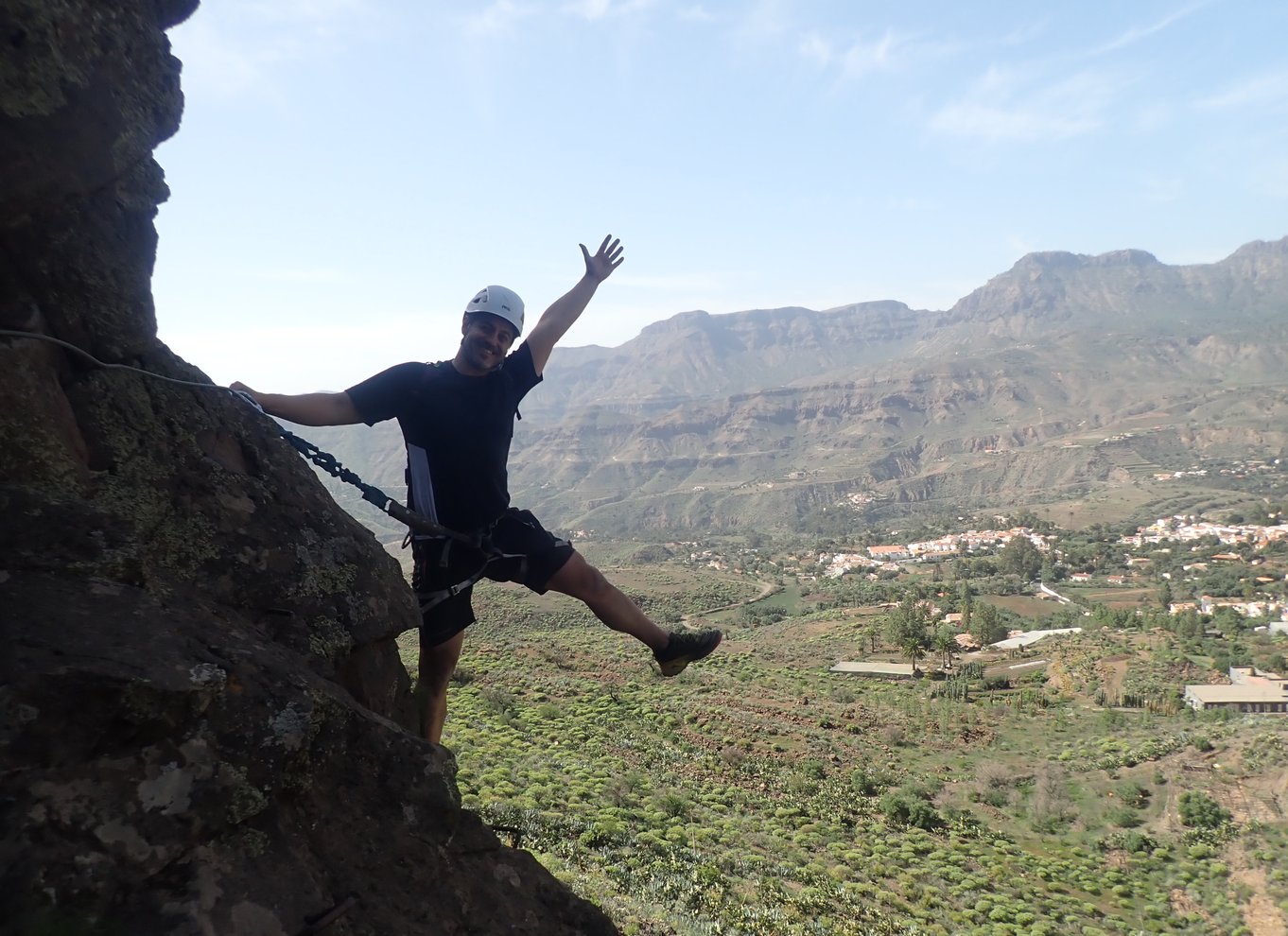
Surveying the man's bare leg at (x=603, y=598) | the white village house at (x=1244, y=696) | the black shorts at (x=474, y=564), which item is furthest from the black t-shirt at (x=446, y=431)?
the white village house at (x=1244, y=696)

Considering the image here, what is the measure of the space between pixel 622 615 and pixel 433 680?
117 centimetres

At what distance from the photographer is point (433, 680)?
434cm

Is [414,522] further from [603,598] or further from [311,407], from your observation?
[603,598]

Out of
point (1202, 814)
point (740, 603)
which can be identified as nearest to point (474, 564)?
point (1202, 814)

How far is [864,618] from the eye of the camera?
214ft

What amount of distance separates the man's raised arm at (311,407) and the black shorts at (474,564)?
822 mm

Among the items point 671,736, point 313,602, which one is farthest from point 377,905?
point 671,736

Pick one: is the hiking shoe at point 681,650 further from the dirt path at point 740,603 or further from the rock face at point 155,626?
the dirt path at point 740,603

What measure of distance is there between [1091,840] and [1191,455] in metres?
178

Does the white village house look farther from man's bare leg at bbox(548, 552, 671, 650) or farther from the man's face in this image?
the man's face

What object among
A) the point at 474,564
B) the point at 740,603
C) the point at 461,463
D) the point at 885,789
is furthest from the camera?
the point at 740,603

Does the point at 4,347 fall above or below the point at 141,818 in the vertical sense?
above

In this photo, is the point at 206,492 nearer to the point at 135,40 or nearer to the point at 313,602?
the point at 313,602

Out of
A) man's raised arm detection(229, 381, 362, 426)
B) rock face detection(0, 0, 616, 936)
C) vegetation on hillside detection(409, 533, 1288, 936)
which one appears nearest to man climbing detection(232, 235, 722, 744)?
man's raised arm detection(229, 381, 362, 426)
